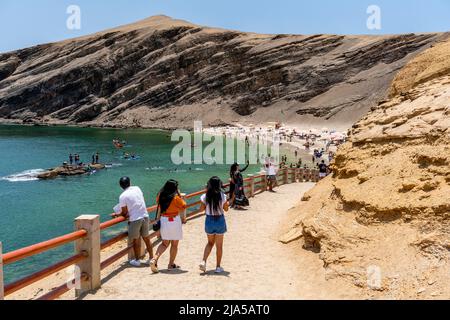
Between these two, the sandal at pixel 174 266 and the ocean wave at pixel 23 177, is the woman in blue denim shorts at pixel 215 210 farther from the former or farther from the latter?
the ocean wave at pixel 23 177

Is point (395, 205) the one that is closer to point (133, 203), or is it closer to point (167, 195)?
point (167, 195)

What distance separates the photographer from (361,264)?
7.81 m

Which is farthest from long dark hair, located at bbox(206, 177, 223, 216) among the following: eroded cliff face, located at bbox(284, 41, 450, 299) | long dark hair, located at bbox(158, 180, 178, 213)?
eroded cliff face, located at bbox(284, 41, 450, 299)

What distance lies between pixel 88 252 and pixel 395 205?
5813 millimetres

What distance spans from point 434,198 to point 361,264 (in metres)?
1.81

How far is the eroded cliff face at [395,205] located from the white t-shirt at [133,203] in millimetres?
3976

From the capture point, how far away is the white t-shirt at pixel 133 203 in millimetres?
8297

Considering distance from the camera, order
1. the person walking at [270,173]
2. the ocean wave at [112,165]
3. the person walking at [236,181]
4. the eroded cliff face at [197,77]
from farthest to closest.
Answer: the eroded cliff face at [197,77] < the ocean wave at [112,165] < the person walking at [270,173] < the person walking at [236,181]

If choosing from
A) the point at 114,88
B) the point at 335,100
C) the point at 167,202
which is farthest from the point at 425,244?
the point at 114,88

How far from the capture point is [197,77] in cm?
13850

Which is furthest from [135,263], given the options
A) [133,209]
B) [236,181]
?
[236,181]

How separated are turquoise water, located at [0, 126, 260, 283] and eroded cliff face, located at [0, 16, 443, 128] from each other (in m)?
55.6

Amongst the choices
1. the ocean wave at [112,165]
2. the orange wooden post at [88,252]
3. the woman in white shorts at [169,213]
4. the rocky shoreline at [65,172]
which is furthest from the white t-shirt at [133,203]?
the ocean wave at [112,165]
